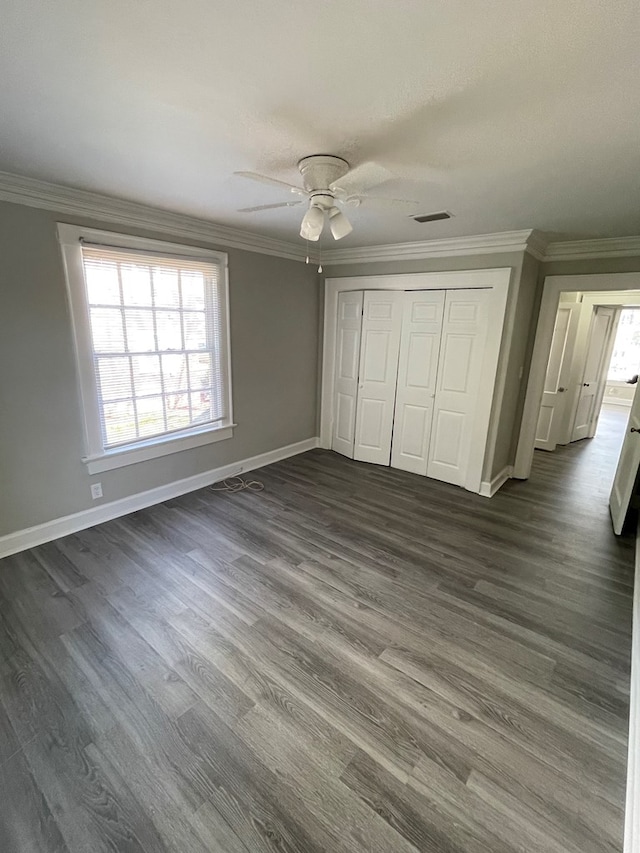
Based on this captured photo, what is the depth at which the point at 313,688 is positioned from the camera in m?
1.79

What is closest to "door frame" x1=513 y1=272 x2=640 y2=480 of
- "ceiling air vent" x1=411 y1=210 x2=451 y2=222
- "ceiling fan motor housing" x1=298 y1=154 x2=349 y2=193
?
"ceiling air vent" x1=411 y1=210 x2=451 y2=222

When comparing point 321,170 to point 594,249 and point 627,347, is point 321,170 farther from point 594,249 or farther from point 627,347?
point 627,347

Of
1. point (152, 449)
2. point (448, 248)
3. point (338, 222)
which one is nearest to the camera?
point (338, 222)

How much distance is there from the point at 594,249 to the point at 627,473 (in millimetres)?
2085

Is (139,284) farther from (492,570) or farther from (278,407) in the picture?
(492,570)

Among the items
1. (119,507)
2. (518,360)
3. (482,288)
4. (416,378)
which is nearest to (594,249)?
(482,288)

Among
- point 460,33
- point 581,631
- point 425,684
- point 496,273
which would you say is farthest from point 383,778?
point 496,273

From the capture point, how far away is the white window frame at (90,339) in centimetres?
271

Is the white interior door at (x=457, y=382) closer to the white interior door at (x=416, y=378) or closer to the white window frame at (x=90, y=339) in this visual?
the white interior door at (x=416, y=378)

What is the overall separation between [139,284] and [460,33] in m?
2.75

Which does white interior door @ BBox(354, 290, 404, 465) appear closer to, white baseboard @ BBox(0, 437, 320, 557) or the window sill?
white baseboard @ BBox(0, 437, 320, 557)

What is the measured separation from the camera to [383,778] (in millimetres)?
1435

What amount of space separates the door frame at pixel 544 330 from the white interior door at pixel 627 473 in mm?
831

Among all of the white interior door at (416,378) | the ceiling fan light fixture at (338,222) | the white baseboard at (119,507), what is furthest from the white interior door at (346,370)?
the ceiling fan light fixture at (338,222)
